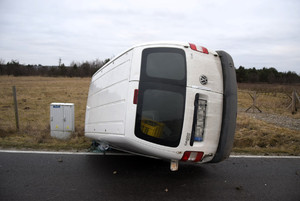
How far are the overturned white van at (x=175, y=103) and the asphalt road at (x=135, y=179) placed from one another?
49 centimetres

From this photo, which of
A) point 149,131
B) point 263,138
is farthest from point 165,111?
point 263,138

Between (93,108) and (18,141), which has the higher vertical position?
(93,108)

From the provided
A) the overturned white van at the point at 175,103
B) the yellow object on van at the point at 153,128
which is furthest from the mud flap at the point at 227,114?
the yellow object on van at the point at 153,128

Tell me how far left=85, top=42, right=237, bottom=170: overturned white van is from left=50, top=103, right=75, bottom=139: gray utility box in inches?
109

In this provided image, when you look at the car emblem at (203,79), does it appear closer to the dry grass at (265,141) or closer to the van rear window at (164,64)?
the van rear window at (164,64)

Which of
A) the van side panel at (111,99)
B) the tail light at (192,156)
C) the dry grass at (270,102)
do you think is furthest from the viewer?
the dry grass at (270,102)

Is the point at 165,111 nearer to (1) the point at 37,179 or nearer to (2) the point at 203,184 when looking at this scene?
(2) the point at 203,184

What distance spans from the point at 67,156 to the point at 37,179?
107 centimetres

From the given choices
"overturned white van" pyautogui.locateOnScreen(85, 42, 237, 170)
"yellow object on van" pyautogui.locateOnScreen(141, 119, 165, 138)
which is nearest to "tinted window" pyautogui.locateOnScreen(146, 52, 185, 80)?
"overturned white van" pyautogui.locateOnScreen(85, 42, 237, 170)

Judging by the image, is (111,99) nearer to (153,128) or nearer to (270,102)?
(153,128)

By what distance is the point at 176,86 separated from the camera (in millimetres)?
3301

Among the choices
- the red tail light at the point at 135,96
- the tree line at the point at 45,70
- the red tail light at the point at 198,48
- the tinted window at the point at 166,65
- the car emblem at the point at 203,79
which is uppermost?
the red tail light at the point at 198,48

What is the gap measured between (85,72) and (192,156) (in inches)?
2482

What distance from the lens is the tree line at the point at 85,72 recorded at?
55.7 metres
